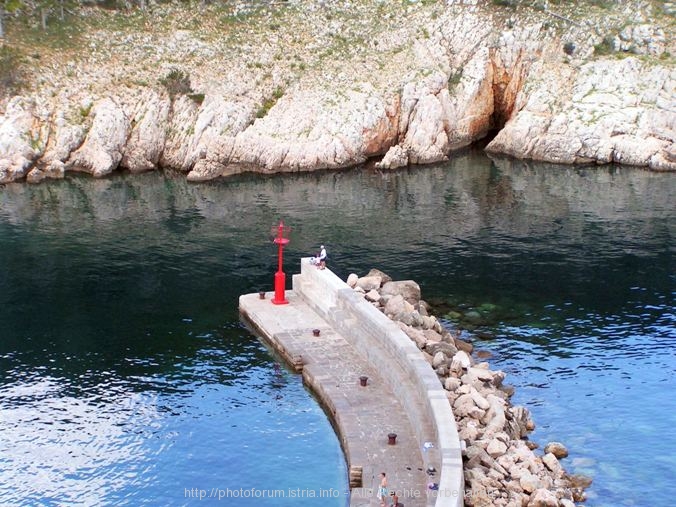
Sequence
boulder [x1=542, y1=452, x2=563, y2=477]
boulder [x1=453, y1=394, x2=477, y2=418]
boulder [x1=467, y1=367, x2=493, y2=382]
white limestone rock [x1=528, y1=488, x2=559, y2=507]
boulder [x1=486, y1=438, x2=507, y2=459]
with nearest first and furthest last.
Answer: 1. white limestone rock [x1=528, y1=488, x2=559, y2=507]
2. boulder [x1=486, y1=438, x2=507, y2=459]
3. boulder [x1=542, y1=452, x2=563, y2=477]
4. boulder [x1=453, y1=394, x2=477, y2=418]
5. boulder [x1=467, y1=367, x2=493, y2=382]

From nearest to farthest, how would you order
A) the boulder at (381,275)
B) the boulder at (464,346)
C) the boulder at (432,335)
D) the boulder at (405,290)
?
the boulder at (432,335) < the boulder at (464,346) < the boulder at (405,290) < the boulder at (381,275)

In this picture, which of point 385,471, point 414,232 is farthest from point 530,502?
point 414,232

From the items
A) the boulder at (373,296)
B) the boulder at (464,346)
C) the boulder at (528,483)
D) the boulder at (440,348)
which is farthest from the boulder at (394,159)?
the boulder at (528,483)

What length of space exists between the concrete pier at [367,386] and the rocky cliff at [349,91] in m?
53.4

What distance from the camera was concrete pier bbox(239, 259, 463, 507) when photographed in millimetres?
37906

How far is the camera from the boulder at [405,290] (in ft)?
199

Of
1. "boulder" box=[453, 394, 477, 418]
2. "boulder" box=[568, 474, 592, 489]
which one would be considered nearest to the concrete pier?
"boulder" box=[453, 394, 477, 418]

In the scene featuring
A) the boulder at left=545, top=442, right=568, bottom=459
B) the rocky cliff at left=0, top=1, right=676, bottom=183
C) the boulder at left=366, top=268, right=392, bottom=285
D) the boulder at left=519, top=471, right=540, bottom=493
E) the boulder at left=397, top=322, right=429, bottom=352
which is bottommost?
the boulder at left=545, top=442, right=568, bottom=459

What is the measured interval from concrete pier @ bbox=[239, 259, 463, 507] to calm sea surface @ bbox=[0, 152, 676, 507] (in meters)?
1.39

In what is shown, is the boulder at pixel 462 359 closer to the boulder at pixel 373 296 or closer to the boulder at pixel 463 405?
the boulder at pixel 463 405

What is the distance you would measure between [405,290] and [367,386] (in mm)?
13888

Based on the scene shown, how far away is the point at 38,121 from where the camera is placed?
11025 cm

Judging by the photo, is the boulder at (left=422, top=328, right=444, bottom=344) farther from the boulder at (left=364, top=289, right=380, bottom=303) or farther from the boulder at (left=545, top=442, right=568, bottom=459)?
the boulder at (left=545, top=442, right=568, bottom=459)

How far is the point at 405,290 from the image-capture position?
60875mm
